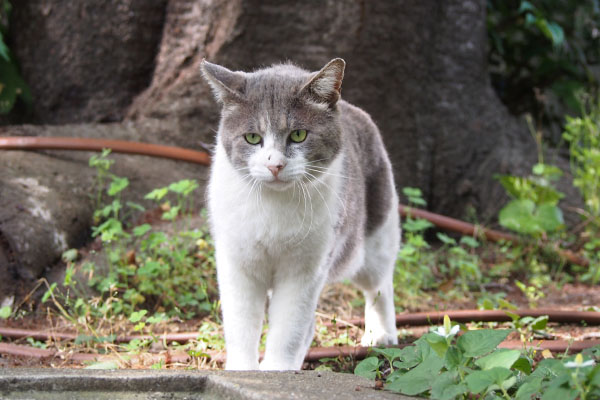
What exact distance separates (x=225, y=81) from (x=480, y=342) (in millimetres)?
1477

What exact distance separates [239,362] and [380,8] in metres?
3.20

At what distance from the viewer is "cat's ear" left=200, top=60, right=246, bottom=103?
2695 mm

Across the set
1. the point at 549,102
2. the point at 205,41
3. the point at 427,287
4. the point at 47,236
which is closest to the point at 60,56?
the point at 205,41

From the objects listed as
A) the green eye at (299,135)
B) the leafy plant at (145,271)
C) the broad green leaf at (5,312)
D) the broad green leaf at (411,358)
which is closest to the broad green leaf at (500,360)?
the broad green leaf at (411,358)

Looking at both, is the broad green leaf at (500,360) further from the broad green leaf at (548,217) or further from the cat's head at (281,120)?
the broad green leaf at (548,217)

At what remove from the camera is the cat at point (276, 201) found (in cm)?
263

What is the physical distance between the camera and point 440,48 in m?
5.61

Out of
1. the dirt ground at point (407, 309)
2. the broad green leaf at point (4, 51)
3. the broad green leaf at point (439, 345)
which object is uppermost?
the broad green leaf at point (4, 51)

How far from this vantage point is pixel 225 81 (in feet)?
8.93

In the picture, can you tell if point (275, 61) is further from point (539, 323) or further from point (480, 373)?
point (480, 373)

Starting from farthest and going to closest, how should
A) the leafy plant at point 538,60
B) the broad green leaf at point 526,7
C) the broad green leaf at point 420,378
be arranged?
1. the leafy plant at point 538,60
2. the broad green leaf at point 526,7
3. the broad green leaf at point 420,378

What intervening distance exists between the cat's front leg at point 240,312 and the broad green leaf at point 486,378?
47.1 inches

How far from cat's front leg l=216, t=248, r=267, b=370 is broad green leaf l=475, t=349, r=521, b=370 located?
1.14m

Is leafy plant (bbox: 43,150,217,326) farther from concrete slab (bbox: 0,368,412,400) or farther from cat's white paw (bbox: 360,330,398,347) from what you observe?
concrete slab (bbox: 0,368,412,400)
